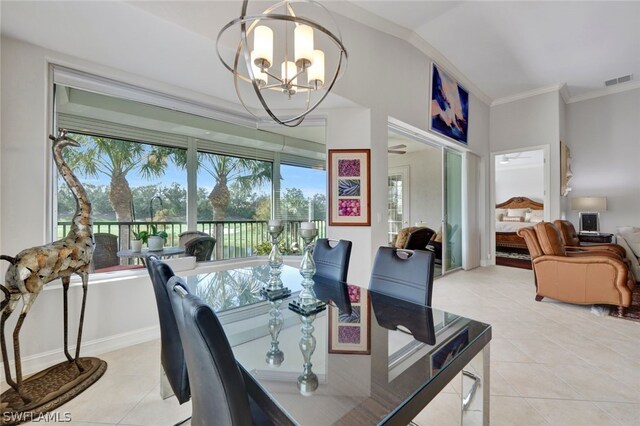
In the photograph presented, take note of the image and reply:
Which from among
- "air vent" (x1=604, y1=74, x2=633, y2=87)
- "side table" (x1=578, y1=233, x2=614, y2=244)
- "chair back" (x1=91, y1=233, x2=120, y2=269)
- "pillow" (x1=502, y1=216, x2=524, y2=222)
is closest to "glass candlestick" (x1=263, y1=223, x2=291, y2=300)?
"chair back" (x1=91, y1=233, x2=120, y2=269)

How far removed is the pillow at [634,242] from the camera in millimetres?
3850

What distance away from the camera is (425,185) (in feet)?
21.8

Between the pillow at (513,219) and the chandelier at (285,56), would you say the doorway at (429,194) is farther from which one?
the pillow at (513,219)

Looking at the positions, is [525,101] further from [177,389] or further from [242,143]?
[177,389]

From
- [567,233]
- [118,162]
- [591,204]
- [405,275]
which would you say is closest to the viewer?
[405,275]

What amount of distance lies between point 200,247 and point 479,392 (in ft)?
9.23

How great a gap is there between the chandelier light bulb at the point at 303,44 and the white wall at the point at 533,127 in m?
5.36

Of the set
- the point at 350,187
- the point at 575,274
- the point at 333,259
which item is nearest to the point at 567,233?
the point at 575,274

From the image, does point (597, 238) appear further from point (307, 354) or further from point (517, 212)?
point (307, 354)

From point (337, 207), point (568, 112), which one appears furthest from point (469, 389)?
point (568, 112)

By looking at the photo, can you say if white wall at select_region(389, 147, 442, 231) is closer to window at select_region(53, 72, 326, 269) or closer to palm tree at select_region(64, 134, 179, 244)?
window at select_region(53, 72, 326, 269)

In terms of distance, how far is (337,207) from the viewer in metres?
3.17

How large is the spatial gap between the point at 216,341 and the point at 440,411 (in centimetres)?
156

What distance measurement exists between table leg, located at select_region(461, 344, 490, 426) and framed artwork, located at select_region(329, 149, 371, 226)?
203cm
